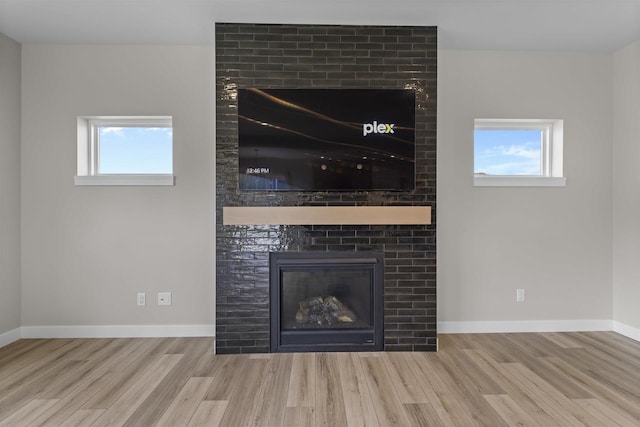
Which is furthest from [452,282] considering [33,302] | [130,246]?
[33,302]

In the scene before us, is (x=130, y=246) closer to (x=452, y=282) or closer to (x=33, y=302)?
(x=33, y=302)

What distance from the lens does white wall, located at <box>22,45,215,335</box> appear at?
3314 millimetres

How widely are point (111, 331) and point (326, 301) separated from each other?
6.45 feet

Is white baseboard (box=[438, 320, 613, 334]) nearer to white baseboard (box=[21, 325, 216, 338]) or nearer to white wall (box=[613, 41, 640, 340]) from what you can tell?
white wall (box=[613, 41, 640, 340])

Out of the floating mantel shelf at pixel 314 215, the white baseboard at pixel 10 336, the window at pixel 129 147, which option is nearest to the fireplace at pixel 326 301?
the floating mantel shelf at pixel 314 215

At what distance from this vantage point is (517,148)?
3.60 m

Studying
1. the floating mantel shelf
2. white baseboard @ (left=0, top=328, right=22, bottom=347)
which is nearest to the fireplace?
the floating mantel shelf

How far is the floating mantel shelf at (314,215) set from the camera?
2.88 m

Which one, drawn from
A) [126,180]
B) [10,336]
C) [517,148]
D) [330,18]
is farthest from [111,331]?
[517,148]

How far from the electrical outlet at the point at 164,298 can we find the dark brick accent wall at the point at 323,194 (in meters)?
0.69

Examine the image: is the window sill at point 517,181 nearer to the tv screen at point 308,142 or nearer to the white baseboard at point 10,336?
the tv screen at point 308,142

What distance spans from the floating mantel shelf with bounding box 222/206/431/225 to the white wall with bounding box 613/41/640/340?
2083mm

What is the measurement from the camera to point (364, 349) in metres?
2.95

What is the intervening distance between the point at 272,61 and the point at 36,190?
7.84ft
